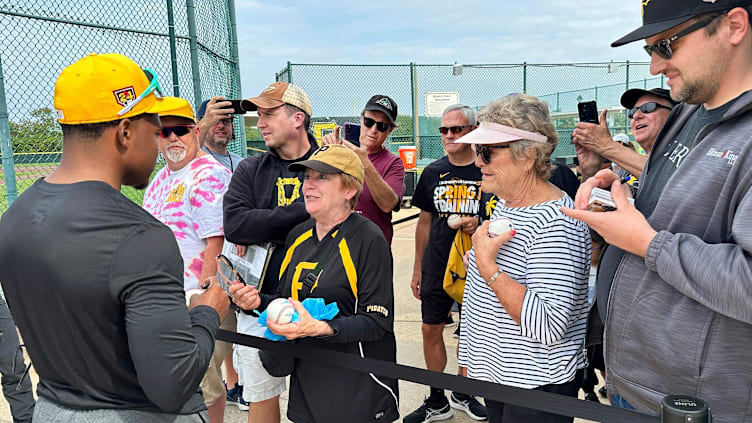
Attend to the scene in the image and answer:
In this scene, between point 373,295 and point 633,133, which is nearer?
point 373,295

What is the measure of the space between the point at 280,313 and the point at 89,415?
700 millimetres

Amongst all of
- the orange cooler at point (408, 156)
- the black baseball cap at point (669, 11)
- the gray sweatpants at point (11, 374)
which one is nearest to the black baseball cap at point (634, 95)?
the black baseball cap at point (669, 11)

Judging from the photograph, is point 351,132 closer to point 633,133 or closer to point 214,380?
point 214,380

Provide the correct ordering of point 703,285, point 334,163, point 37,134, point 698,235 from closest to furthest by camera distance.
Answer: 1. point 703,285
2. point 698,235
3. point 334,163
4. point 37,134

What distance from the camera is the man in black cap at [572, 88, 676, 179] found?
2.40 meters

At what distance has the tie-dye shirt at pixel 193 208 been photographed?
9.98ft

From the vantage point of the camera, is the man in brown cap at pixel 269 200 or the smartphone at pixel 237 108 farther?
the smartphone at pixel 237 108

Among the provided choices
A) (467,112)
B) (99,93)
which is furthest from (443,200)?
(99,93)

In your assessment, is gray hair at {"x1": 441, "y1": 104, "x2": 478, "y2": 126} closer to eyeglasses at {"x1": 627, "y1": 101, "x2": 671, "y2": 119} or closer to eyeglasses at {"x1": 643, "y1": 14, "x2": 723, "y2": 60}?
eyeglasses at {"x1": 627, "y1": 101, "x2": 671, "y2": 119}

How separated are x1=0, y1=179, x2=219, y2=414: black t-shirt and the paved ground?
8.26ft

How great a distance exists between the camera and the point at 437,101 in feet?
44.7

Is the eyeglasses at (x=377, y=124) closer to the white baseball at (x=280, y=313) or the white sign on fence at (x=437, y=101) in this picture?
the white baseball at (x=280, y=313)

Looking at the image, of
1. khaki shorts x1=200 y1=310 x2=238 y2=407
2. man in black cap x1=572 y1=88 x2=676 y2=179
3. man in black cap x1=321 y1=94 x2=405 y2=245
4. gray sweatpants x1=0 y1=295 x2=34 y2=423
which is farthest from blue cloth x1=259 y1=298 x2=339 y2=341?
gray sweatpants x1=0 y1=295 x2=34 y2=423

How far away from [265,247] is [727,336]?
2.23 meters
